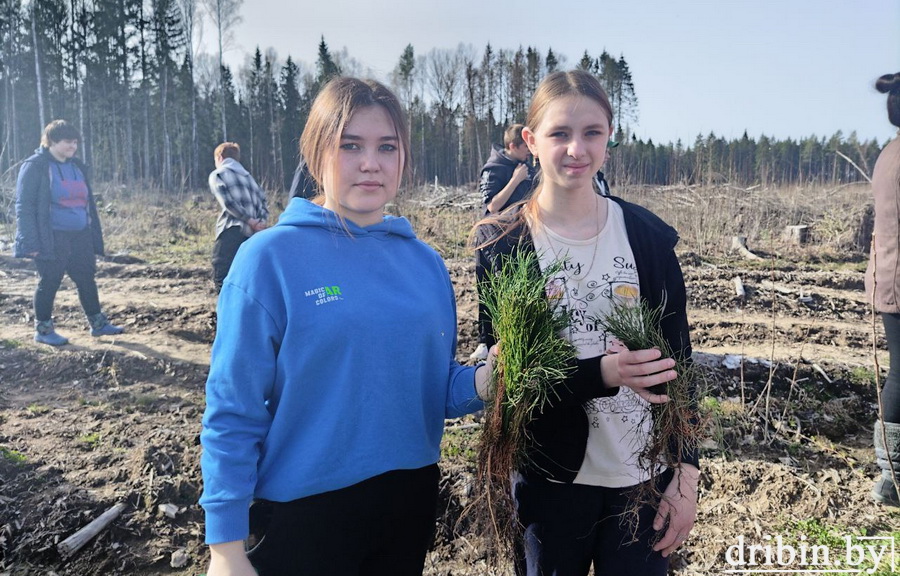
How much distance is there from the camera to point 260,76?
128ft

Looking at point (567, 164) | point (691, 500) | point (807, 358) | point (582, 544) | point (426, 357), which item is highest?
point (567, 164)

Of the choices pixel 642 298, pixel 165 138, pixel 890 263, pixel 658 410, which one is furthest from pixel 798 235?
pixel 165 138

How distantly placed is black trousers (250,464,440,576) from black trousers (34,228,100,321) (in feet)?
18.4

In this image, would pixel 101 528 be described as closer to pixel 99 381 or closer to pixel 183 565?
pixel 183 565

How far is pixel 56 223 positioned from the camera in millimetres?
5652

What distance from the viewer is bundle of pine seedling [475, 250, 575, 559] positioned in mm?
1377

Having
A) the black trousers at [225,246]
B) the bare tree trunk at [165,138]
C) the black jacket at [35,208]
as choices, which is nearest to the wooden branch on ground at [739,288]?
the black trousers at [225,246]

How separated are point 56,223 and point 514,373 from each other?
5890 mm

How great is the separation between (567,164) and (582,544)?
1021 mm

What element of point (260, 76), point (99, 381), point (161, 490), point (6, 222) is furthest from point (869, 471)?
point (260, 76)

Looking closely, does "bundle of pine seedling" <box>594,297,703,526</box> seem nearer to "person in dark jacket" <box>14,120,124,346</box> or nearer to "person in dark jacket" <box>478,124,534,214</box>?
"person in dark jacket" <box>478,124,534,214</box>

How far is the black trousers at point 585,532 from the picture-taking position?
1.53m

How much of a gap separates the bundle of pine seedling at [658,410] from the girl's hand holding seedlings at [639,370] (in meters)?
0.04

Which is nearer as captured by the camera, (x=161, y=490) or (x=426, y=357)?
(x=426, y=357)
